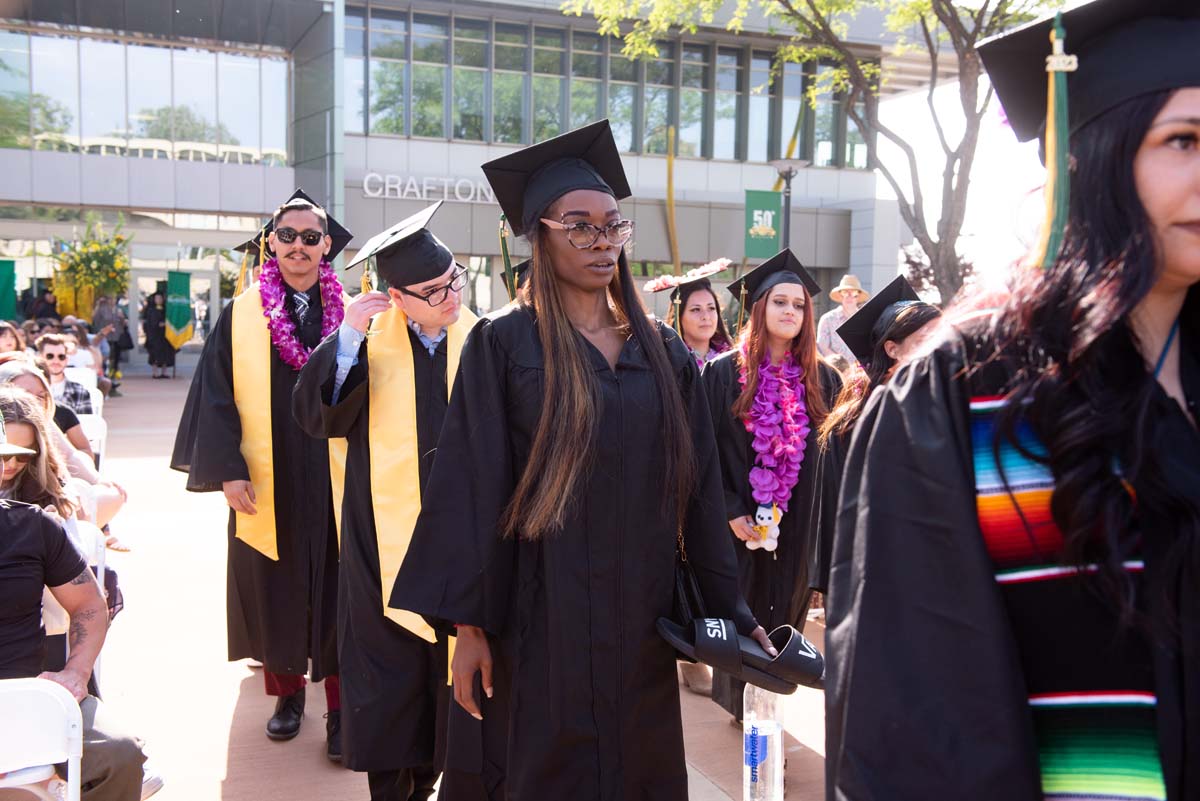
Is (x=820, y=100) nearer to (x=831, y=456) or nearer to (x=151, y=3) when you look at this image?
(x=151, y=3)

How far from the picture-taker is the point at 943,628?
1.36 meters

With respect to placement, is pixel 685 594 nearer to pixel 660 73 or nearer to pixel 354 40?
pixel 354 40

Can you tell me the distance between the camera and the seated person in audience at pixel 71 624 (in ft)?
10.1

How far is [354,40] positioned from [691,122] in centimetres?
797

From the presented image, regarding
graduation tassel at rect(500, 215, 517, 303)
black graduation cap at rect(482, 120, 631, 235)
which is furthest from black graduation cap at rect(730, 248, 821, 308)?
black graduation cap at rect(482, 120, 631, 235)

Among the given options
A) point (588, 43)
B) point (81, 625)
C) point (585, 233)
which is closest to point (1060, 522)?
point (585, 233)

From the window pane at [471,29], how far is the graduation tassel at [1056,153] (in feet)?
80.9

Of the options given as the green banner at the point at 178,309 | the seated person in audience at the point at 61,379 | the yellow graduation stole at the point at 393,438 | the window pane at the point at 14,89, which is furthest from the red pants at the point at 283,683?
the window pane at the point at 14,89

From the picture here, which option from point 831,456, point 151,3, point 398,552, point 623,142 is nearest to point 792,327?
point 831,456

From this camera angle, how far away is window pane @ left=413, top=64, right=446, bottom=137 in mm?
24484

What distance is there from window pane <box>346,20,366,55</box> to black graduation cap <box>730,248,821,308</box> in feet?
67.2

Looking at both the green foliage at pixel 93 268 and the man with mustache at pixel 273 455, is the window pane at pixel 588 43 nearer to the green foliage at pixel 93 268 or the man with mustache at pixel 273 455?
the green foliage at pixel 93 268

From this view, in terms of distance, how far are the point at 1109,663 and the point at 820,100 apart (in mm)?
27580

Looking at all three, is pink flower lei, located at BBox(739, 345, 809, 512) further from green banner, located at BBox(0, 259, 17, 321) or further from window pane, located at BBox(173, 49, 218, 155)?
window pane, located at BBox(173, 49, 218, 155)
